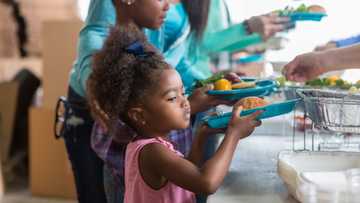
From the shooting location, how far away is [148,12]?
136cm

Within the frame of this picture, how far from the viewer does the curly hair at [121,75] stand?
996mm

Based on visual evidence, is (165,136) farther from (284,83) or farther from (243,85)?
(284,83)

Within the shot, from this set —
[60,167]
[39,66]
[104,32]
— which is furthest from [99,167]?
[39,66]

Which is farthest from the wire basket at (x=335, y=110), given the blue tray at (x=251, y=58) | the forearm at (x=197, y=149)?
the blue tray at (x=251, y=58)

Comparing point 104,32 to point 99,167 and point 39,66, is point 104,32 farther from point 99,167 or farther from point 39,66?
point 39,66

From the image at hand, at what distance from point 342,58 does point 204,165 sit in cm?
41

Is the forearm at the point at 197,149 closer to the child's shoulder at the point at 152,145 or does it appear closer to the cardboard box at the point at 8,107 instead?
the child's shoulder at the point at 152,145

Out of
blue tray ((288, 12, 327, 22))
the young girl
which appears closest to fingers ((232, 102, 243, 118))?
the young girl

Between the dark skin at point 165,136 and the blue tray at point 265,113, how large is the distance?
0.01 m

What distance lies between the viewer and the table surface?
93 centimetres

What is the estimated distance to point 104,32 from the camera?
1347mm

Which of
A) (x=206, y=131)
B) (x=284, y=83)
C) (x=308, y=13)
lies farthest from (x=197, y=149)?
(x=308, y=13)

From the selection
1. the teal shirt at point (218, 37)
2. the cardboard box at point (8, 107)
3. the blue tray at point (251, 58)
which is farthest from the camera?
the cardboard box at point (8, 107)

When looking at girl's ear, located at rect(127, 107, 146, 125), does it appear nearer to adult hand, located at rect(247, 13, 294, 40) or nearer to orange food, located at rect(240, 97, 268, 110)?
orange food, located at rect(240, 97, 268, 110)
